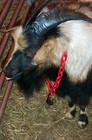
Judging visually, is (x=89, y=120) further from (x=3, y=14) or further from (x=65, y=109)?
(x=3, y=14)

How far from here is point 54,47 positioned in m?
2.00

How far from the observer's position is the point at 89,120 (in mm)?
2889

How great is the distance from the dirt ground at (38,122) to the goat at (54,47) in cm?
72

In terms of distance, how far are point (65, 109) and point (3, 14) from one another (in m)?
1.16

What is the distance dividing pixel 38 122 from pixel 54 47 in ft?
3.63

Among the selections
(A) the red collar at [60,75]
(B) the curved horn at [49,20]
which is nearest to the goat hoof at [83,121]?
(A) the red collar at [60,75]

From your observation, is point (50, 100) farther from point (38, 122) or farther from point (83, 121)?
point (83, 121)

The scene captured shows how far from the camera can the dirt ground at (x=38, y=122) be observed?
276cm

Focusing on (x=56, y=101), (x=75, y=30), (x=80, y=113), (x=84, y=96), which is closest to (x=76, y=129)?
(x=80, y=113)

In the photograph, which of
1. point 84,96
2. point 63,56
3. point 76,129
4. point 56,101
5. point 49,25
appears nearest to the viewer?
point 49,25

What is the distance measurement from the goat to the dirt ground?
0.72 meters

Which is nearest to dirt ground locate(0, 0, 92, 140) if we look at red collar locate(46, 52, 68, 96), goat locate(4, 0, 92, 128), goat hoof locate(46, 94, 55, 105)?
goat hoof locate(46, 94, 55, 105)

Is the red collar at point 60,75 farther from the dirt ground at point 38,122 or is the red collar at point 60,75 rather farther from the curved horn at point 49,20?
the dirt ground at point 38,122

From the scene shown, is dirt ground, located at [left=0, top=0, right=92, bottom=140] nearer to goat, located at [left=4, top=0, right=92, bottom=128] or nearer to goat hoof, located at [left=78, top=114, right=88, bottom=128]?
goat hoof, located at [left=78, top=114, right=88, bottom=128]
